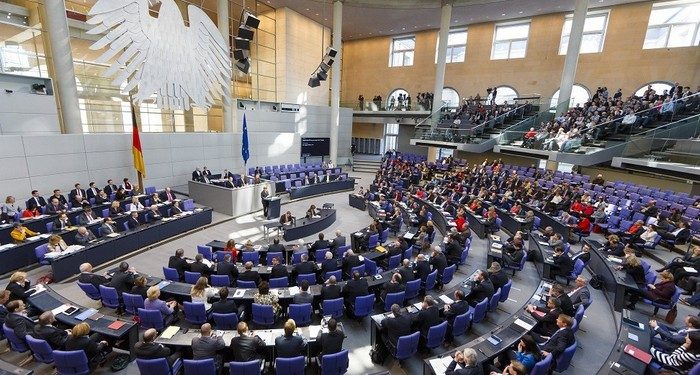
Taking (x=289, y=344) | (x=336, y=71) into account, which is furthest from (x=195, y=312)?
(x=336, y=71)

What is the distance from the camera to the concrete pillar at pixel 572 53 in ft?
63.3

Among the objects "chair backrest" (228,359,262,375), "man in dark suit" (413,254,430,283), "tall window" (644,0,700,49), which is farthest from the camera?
"tall window" (644,0,700,49)

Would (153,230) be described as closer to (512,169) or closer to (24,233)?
(24,233)

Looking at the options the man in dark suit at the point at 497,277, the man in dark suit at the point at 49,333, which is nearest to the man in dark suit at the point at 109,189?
the man in dark suit at the point at 49,333

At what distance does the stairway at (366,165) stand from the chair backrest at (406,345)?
72.6 ft

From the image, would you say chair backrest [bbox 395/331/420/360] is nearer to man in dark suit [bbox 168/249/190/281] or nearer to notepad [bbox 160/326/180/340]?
notepad [bbox 160/326/180/340]

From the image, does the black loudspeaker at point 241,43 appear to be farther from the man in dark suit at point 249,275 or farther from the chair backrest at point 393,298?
the chair backrest at point 393,298

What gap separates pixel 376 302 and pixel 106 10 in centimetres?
1265

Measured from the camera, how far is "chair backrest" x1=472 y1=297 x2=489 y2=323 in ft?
20.5

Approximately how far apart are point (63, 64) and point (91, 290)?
35.0ft

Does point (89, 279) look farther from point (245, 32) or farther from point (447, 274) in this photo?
point (245, 32)

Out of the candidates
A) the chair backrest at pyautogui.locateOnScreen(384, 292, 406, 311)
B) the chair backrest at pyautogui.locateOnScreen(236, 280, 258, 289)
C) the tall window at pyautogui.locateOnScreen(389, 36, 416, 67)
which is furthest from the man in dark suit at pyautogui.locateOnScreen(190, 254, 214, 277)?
the tall window at pyautogui.locateOnScreen(389, 36, 416, 67)

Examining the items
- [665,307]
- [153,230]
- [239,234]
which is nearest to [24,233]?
[153,230]

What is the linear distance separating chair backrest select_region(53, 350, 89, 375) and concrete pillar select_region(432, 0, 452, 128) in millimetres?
23693
